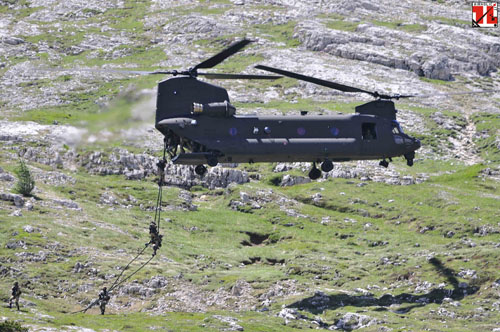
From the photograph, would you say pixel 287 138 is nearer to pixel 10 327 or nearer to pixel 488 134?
pixel 10 327

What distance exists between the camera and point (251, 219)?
112 m

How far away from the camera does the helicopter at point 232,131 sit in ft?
166

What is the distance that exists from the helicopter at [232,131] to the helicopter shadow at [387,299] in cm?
1847

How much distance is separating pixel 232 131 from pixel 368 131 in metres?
10.5

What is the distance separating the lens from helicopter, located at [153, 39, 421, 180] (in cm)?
5056

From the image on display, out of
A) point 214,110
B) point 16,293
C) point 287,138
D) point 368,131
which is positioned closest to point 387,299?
point 368,131

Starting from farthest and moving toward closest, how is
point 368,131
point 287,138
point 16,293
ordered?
point 16,293 < point 368,131 < point 287,138

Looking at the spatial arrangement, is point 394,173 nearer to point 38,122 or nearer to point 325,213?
point 325,213

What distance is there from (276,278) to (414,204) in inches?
1748

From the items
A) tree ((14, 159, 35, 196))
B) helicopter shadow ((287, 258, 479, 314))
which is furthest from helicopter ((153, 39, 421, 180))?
tree ((14, 159, 35, 196))

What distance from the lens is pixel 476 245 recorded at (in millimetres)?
81312

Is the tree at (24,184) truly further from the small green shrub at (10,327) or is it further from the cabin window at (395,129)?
the cabin window at (395,129)

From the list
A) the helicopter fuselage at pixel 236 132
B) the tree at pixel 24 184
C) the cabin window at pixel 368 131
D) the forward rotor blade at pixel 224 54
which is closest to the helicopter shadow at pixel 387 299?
the cabin window at pixel 368 131

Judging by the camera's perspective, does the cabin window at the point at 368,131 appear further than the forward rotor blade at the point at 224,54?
Result: Yes
